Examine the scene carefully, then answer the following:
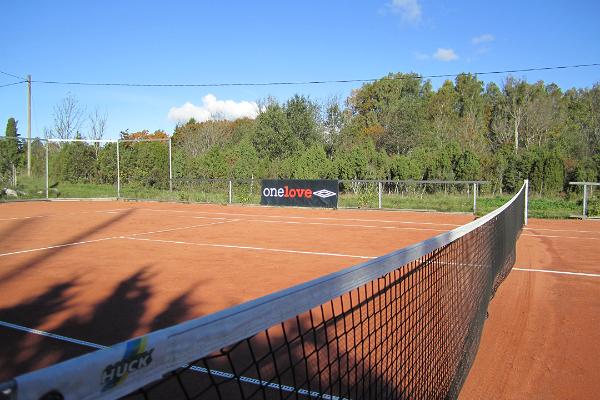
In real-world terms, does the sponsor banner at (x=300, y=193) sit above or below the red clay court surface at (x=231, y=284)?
above

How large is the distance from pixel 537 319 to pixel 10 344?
6.76 meters

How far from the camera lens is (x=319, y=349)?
3025mm

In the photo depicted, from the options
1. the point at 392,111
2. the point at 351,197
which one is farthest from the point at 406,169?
the point at 392,111

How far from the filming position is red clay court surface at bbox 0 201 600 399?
518 centimetres

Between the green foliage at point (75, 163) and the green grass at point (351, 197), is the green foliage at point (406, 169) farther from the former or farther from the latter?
the green foliage at point (75, 163)

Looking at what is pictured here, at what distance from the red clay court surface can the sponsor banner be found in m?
8.91

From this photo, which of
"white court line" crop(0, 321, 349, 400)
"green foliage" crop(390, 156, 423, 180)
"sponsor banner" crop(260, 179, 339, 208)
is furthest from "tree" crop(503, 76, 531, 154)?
"white court line" crop(0, 321, 349, 400)

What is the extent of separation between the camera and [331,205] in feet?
90.8

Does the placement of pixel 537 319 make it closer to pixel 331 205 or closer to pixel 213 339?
pixel 213 339

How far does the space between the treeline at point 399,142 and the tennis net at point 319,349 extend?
2691 cm

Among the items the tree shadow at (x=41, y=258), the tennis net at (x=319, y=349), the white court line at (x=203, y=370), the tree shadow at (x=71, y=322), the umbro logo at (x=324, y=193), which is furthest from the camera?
the umbro logo at (x=324, y=193)

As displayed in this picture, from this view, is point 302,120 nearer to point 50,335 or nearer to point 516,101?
point 516,101

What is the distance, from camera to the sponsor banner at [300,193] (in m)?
27.7

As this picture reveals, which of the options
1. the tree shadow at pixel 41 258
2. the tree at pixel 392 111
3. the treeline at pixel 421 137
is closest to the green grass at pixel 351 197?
the treeline at pixel 421 137
